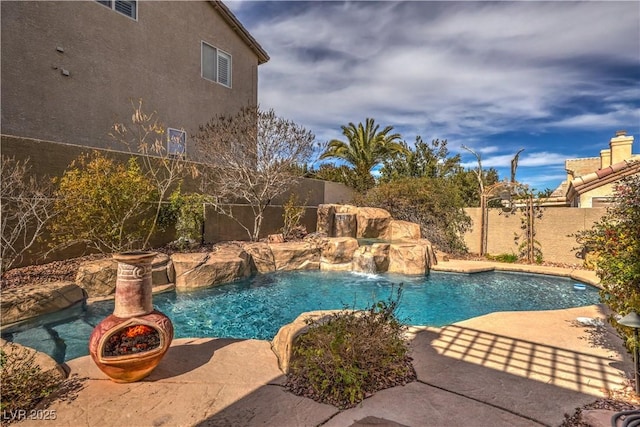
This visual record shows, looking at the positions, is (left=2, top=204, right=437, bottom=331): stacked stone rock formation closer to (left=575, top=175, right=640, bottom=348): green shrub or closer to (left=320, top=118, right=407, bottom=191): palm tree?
(left=320, top=118, right=407, bottom=191): palm tree

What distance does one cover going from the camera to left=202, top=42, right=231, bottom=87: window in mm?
13875

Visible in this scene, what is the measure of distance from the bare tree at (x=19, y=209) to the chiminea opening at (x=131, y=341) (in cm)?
562

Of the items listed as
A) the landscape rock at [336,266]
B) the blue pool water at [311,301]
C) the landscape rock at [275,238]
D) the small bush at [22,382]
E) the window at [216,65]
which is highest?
the window at [216,65]

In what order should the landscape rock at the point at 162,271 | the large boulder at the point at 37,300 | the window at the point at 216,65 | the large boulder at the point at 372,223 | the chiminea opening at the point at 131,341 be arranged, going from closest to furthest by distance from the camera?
the chiminea opening at the point at 131,341, the large boulder at the point at 37,300, the landscape rock at the point at 162,271, the window at the point at 216,65, the large boulder at the point at 372,223

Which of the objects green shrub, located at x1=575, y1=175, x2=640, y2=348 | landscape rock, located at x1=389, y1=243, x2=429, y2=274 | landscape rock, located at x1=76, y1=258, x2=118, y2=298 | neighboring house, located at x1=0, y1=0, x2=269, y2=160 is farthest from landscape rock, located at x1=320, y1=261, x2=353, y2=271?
green shrub, located at x1=575, y1=175, x2=640, y2=348

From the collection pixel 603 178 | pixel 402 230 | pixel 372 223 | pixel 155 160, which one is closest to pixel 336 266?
pixel 372 223

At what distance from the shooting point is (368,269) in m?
11.0

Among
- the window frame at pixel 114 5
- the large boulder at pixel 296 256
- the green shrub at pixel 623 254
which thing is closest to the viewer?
the green shrub at pixel 623 254

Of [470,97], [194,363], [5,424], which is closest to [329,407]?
[194,363]

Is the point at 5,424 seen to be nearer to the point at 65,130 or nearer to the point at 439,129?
the point at 65,130

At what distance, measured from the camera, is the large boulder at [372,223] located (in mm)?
14817

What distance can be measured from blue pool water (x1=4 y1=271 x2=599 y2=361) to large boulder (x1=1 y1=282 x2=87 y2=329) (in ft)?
1.44

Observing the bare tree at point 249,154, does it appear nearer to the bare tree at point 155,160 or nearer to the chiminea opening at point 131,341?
the bare tree at point 155,160

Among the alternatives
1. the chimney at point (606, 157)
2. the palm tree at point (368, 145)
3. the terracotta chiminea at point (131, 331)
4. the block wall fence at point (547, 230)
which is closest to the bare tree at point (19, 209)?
the terracotta chiminea at point (131, 331)
